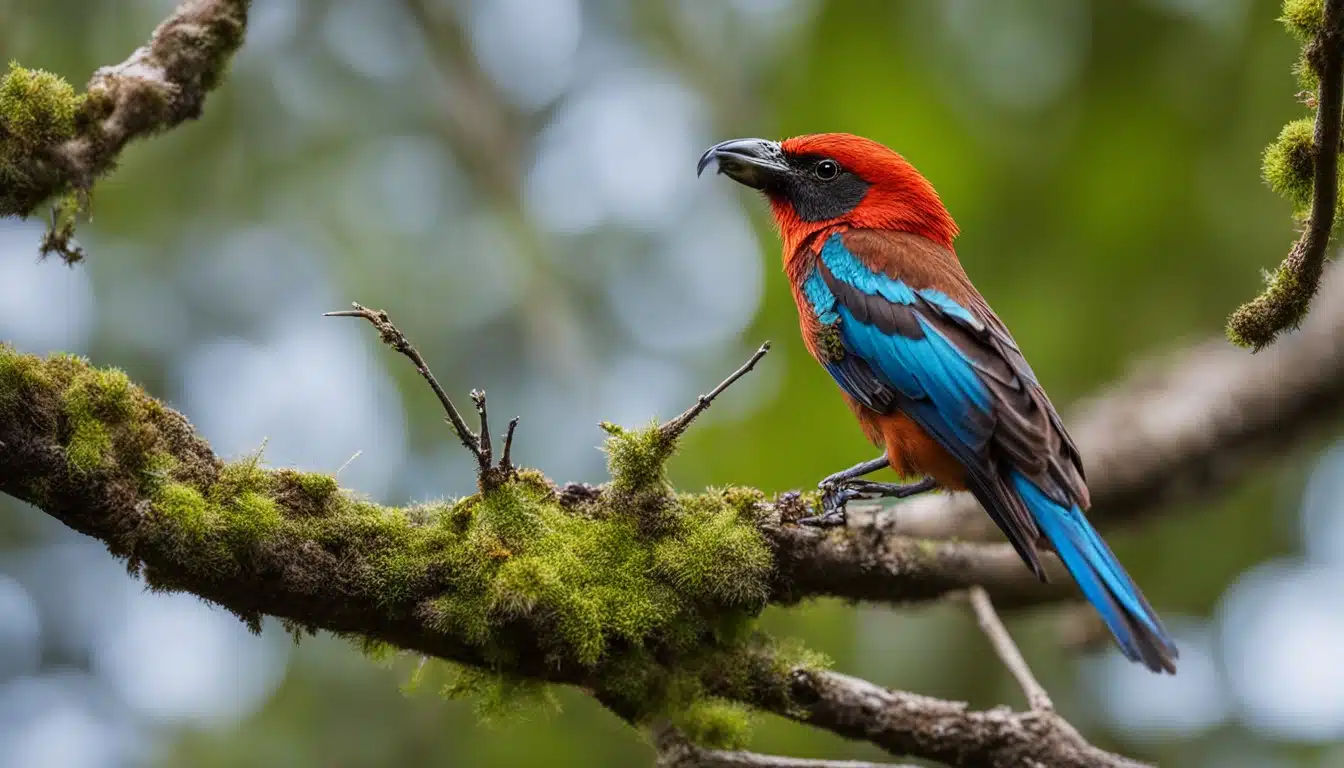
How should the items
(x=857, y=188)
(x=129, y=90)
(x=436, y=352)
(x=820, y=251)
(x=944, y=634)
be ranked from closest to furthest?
1. (x=129, y=90)
2. (x=820, y=251)
3. (x=857, y=188)
4. (x=944, y=634)
5. (x=436, y=352)

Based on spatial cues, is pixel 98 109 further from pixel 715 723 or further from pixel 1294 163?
pixel 1294 163

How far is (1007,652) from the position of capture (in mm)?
4625

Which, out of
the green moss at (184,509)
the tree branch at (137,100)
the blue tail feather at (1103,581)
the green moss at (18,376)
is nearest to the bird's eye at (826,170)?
the blue tail feather at (1103,581)

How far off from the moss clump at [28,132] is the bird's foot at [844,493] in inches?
102

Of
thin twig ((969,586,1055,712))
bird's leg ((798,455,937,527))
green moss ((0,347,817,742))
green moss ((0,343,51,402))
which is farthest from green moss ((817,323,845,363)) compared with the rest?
green moss ((0,343,51,402))

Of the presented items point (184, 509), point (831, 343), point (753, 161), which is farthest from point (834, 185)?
point (184, 509)

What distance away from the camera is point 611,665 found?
11.9 feet

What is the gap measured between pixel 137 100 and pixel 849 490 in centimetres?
278

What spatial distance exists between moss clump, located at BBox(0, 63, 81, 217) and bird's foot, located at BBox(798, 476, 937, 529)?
2.58 meters

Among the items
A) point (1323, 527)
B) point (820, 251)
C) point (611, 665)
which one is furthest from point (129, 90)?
point (1323, 527)

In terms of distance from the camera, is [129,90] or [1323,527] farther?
[1323,527]

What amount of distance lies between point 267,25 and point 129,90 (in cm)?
387

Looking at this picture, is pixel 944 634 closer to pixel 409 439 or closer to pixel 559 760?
pixel 559 760

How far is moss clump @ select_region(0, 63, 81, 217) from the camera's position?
11.5ft
